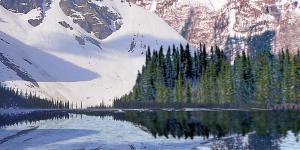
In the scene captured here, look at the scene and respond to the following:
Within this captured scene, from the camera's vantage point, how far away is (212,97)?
199625 millimetres

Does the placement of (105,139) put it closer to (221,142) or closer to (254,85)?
(221,142)

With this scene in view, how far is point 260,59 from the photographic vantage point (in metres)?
196

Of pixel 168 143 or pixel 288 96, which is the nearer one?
pixel 168 143

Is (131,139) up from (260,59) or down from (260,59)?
down

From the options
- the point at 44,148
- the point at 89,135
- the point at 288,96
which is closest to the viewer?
the point at 44,148

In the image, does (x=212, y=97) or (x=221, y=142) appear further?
(x=212, y=97)

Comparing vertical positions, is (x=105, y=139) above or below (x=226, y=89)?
below

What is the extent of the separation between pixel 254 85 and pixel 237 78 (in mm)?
7121

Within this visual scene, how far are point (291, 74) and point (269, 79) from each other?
698 cm

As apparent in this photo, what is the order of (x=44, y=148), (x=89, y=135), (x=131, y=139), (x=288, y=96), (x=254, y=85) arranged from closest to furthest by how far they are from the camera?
(x=44, y=148) < (x=131, y=139) < (x=89, y=135) < (x=288, y=96) < (x=254, y=85)

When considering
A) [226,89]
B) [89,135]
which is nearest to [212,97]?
[226,89]

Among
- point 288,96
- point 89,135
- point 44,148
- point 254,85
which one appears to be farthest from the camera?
point 254,85

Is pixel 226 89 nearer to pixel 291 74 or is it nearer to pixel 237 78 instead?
pixel 237 78

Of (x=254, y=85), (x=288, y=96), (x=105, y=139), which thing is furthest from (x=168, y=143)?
(x=254, y=85)
